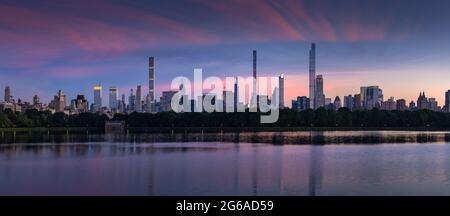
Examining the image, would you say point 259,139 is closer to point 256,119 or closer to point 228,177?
point 228,177

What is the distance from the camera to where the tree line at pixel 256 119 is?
9338 centimetres

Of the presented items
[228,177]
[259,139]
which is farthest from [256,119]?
[228,177]

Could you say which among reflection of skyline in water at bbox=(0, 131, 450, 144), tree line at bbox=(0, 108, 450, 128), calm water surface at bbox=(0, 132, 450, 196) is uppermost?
tree line at bbox=(0, 108, 450, 128)

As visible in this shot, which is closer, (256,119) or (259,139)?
(259,139)

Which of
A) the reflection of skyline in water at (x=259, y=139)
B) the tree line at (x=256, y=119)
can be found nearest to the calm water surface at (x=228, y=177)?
the reflection of skyline in water at (x=259, y=139)

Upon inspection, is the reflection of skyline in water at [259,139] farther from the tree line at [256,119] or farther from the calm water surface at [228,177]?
the tree line at [256,119]

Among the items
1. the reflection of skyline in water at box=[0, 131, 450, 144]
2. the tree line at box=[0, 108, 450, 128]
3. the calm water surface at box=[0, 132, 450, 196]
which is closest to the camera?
the calm water surface at box=[0, 132, 450, 196]

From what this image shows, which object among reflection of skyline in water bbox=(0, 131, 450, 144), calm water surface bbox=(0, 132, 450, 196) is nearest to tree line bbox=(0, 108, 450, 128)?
reflection of skyline in water bbox=(0, 131, 450, 144)

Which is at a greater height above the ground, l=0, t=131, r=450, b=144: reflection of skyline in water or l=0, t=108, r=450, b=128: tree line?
l=0, t=108, r=450, b=128: tree line

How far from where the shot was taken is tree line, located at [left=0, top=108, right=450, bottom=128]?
93375 millimetres

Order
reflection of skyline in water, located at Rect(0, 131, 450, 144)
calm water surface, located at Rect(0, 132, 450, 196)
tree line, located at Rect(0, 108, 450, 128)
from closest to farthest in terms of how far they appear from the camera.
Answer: calm water surface, located at Rect(0, 132, 450, 196)
reflection of skyline in water, located at Rect(0, 131, 450, 144)
tree line, located at Rect(0, 108, 450, 128)

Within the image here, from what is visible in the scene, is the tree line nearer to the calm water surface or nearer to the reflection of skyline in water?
the reflection of skyline in water

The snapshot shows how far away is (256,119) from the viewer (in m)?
90.2
